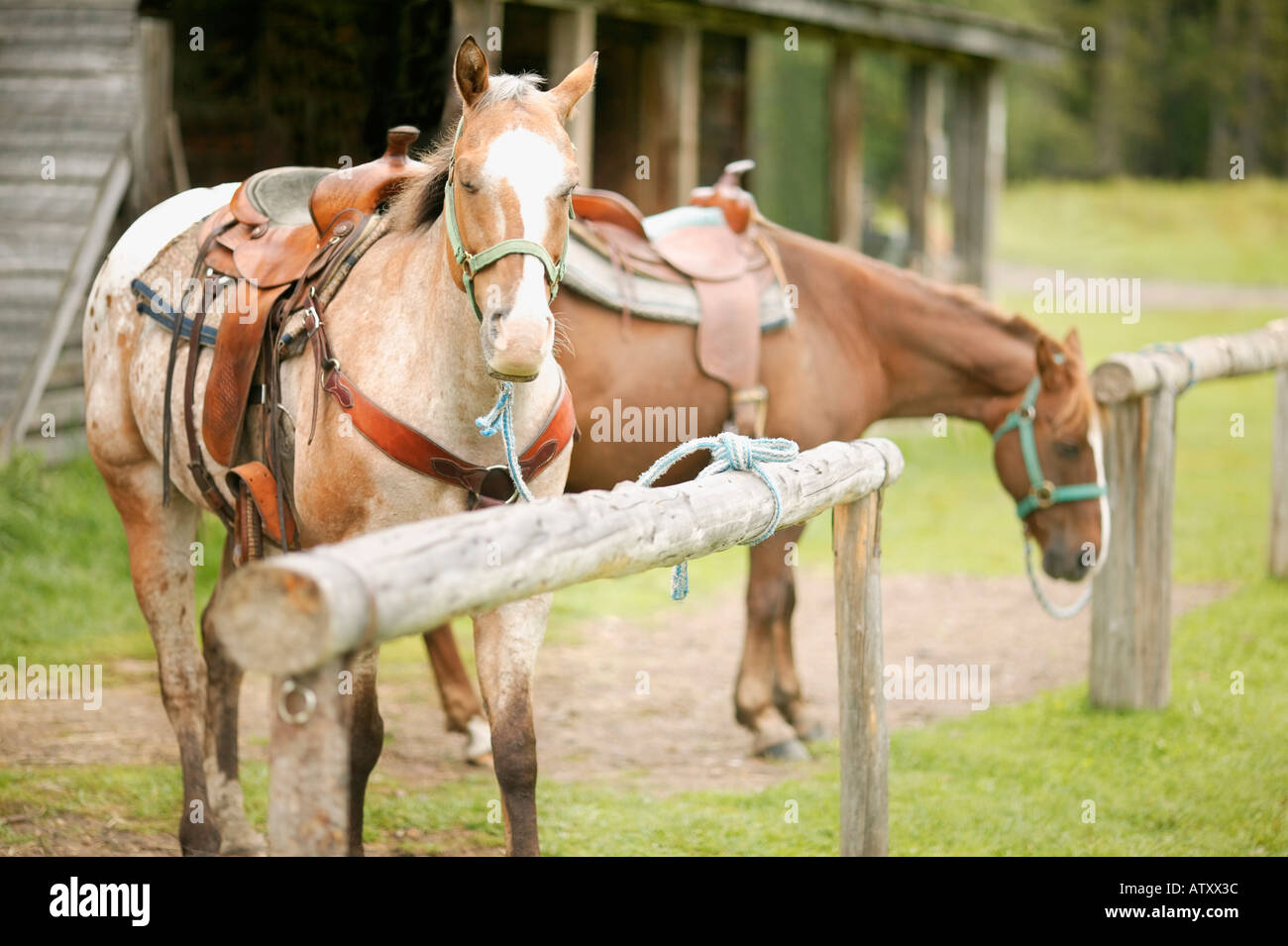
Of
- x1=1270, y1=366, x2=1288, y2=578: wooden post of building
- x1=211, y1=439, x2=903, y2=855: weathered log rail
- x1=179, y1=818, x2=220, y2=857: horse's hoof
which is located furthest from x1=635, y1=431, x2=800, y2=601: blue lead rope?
x1=1270, y1=366, x2=1288, y2=578: wooden post of building

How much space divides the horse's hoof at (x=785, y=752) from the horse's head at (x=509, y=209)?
2.65 metres

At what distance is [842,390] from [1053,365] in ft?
2.71

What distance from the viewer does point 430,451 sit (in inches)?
118

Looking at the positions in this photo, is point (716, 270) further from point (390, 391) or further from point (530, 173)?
point (530, 173)

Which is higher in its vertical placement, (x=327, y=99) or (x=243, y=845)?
(x=327, y=99)

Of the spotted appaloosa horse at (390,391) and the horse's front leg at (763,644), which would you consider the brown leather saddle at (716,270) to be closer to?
the horse's front leg at (763,644)

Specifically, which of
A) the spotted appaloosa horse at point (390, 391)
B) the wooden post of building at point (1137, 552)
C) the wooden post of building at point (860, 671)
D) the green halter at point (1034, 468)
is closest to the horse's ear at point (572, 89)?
the spotted appaloosa horse at point (390, 391)

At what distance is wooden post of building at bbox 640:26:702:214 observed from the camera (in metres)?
9.05

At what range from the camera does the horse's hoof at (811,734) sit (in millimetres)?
5133

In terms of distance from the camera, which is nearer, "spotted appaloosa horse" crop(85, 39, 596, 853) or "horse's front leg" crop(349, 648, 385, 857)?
"spotted appaloosa horse" crop(85, 39, 596, 853)

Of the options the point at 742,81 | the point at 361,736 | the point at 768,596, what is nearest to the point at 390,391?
the point at 361,736

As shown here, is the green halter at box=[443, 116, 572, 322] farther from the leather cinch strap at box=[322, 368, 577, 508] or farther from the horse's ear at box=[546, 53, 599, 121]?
the leather cinch strap at box=[322, 368, 577, 508]

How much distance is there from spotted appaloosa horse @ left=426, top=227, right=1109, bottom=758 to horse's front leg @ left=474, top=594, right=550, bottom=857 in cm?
155
